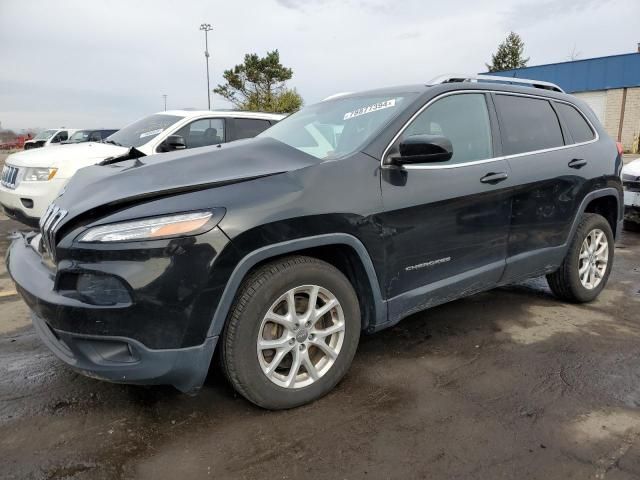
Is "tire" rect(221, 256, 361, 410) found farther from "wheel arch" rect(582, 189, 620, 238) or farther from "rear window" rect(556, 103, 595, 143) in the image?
"wheel arch" rect(582, 189, 620, 238)

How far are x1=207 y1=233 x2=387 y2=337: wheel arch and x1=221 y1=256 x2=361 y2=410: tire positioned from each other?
73mm

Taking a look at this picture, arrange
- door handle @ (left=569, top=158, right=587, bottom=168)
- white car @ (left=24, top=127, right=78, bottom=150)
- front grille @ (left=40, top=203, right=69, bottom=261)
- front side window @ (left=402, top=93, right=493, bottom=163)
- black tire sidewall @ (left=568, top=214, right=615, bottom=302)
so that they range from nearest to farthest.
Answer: front grille @ (left=40, top=203, right=69, bottom=261) < front side window @ (left=402, top=93, right=493, bottom=163) < door handle @ (left=569, top=158, right=587, bottom=168) < black tire sidewall @ (left=568, top=214, right=615, bottom=302) < white car @ (left=24, top=127, right=78, bottom=150)

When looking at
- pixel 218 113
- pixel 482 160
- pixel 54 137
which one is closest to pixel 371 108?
pixel 482 160

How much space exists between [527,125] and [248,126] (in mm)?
4849

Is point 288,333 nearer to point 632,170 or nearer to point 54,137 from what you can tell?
point 632,170

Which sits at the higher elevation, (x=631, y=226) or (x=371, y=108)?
(x=371, y=108)

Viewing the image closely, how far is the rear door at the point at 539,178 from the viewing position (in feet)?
11.7

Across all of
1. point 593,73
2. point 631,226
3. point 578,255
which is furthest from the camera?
point 593,73

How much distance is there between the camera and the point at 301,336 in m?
2.63

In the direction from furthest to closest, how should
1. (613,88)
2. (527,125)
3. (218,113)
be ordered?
1. (613,88)
2. (218,113)
3. (527,125)

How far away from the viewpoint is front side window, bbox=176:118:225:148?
282 inches

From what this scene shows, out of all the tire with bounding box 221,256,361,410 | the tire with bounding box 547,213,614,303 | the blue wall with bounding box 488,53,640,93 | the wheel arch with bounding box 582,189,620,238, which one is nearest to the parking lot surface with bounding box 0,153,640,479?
the tire with bounding box 221,256,361,410

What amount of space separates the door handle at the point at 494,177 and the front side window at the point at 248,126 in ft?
15.9

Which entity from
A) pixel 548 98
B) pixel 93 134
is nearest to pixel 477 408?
pixel 548 98
